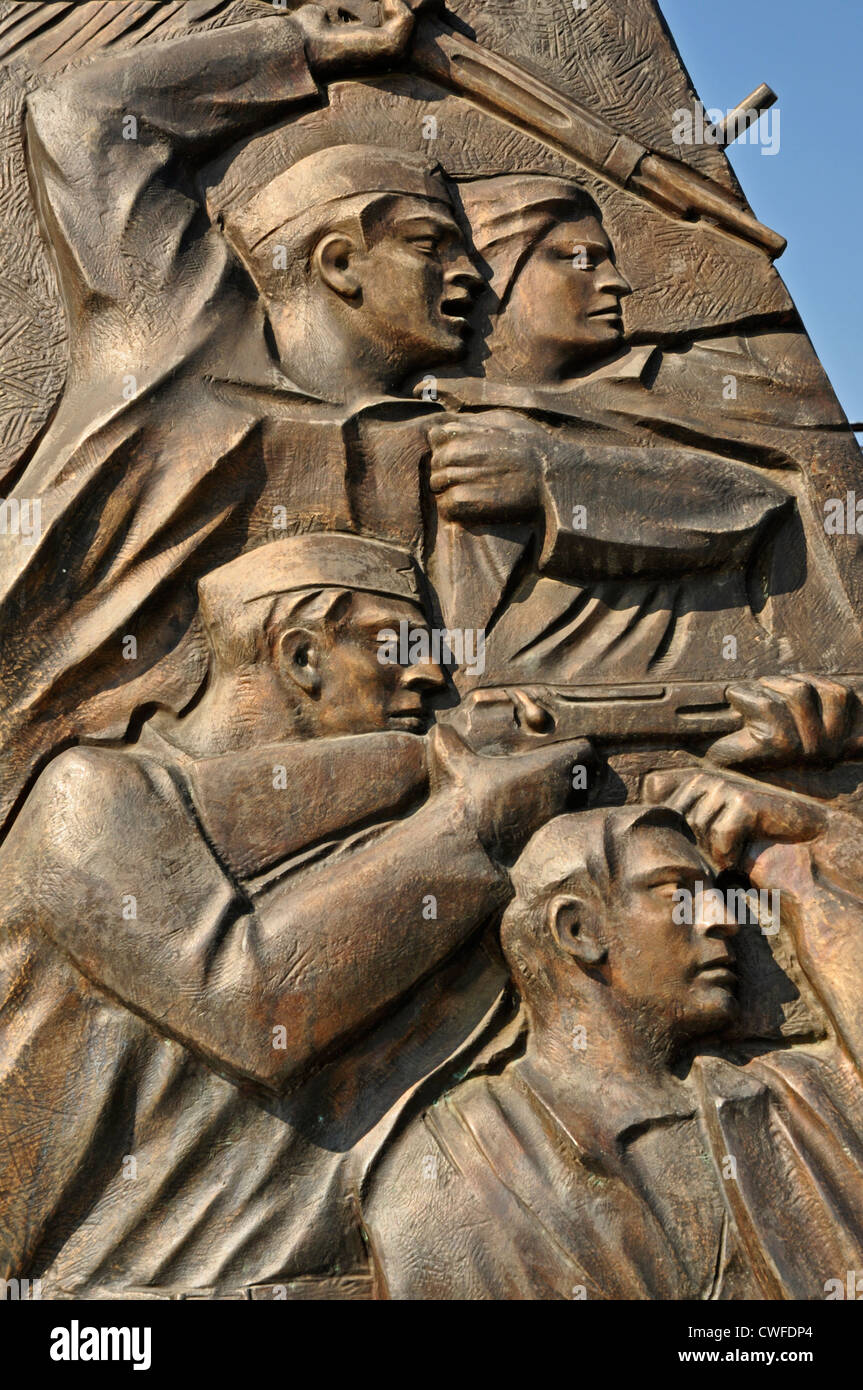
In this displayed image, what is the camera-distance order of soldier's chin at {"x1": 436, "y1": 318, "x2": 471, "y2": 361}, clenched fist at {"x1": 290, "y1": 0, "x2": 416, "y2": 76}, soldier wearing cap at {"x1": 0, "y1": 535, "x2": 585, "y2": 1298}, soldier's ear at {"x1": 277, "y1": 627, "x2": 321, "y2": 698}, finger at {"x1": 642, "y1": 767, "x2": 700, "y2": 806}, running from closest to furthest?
soldier wearing cap at {"x1": 0, "y1": 535, "x2": 585, "y2": 1298}, soldier's ear at {"x1": 277, "y1": 627, "x2": 321, "y2": 698}, finger at {"x1": 642, "y1": 767, "x2": 700, "y2": 806}, soldier's chin at {"x1": 436, "y1": 318, "x2": 471, "y2": 361}, clenched fist at {"x1": 290, "y1": 0, "x2": 416, "y2": 76}

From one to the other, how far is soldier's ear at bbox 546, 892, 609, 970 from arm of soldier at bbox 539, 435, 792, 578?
1197mm

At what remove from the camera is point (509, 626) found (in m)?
5.46

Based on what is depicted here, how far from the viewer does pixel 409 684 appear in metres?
5.22

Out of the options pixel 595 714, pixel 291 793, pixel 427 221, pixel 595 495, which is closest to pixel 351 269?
pixel 427 221

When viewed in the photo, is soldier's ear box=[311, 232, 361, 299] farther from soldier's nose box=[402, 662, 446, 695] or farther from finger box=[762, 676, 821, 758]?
finger box=[762, 676, 821, 758]

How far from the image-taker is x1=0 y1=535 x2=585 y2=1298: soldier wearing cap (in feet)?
15.8

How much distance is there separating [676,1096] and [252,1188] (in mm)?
1341

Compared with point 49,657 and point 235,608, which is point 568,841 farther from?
point 49,657

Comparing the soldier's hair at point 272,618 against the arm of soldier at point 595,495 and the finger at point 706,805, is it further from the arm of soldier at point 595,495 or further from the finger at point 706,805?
the finger at point 706,805

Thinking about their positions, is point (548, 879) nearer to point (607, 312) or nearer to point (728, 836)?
point (728, 836)

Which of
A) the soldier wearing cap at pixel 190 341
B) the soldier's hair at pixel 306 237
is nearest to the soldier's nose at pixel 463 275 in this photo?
the soldier wearing cap at pixel 190 341

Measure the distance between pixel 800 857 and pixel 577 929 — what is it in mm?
840

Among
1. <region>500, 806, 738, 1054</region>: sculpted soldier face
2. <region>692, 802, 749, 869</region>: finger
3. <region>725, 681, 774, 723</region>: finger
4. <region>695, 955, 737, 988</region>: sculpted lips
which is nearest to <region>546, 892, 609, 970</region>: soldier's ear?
<region>500, 806, 738, 1054</region>: sculpted soldier face

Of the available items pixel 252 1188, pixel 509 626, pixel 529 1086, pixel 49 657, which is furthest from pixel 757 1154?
pixel 49 657
